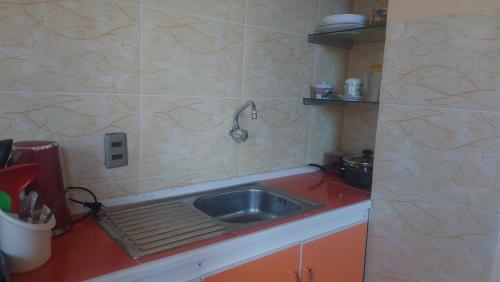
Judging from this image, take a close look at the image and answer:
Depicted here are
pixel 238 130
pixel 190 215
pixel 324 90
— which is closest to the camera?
pixel 190 215

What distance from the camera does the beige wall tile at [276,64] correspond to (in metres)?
1.53

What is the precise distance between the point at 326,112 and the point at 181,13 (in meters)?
0.95

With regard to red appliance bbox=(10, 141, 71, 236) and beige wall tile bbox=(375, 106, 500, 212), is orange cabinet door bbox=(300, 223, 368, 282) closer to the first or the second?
beige wall tile bbox=(375, 106, 500, 212)

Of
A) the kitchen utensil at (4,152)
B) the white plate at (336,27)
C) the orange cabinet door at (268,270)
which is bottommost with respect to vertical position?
the orange cabinet door at (268,270)

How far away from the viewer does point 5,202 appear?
781 millimetres

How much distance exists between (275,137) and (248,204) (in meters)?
0.36

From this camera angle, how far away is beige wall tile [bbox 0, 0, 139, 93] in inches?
39.4

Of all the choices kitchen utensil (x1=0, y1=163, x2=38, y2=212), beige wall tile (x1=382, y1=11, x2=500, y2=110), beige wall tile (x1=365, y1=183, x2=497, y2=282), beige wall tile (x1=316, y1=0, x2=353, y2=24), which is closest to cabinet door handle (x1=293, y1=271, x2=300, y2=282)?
beige wall tile (x1=365, y1=183, x2=497, y2=282)

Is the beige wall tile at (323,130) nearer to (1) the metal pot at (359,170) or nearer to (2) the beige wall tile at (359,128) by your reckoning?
(2) the beige wall tile at (359,128)

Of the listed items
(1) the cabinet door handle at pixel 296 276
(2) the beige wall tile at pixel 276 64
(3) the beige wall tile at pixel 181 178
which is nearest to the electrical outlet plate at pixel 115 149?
(3) the beige wall tile at pixel 181 178

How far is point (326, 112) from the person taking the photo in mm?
1860

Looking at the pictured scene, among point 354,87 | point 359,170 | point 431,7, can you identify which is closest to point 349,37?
point 354,87

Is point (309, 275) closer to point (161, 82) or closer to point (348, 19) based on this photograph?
point (161, 82)

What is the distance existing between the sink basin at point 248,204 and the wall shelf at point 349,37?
0.81 m
